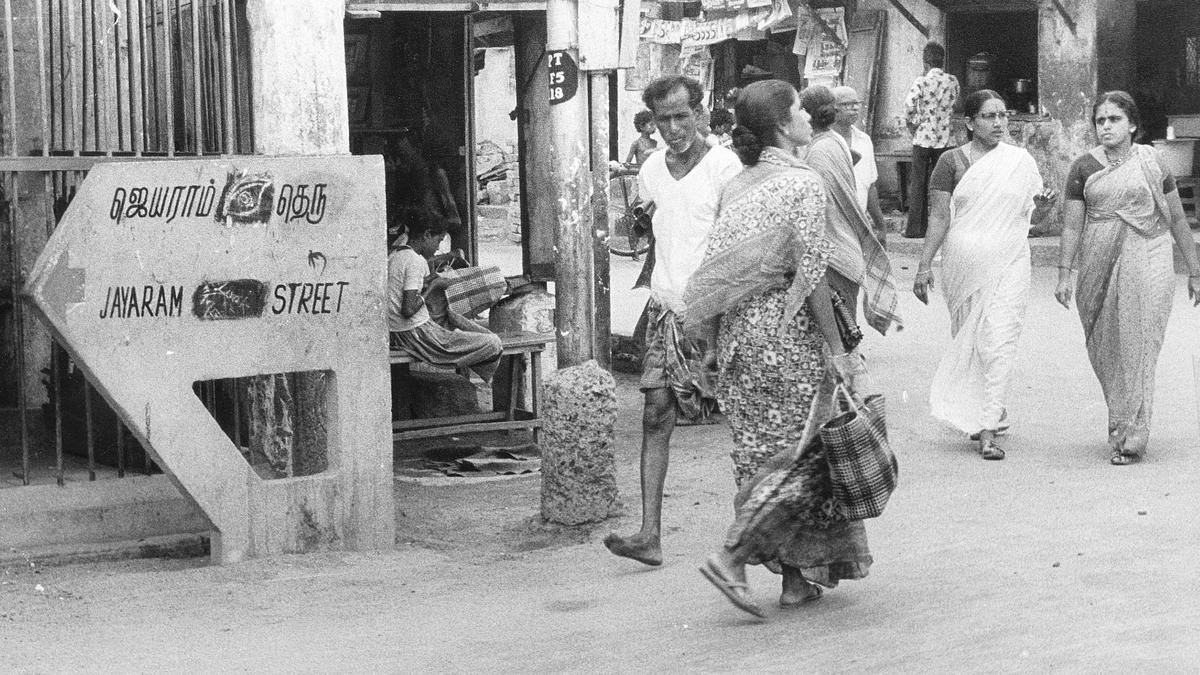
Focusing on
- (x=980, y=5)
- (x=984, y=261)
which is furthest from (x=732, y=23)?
(x=984, y=261)

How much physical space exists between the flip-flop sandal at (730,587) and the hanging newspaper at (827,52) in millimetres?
15645

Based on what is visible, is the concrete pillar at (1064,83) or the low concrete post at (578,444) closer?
the low concrete post at (578,444)

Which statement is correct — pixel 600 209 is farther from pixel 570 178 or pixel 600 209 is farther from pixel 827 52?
pixel 827 52

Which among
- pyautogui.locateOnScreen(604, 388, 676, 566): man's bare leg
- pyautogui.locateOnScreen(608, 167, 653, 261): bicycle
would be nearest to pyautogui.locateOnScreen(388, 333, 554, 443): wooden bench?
pyautogui.locateOnScreen(604, 388, 676, 566): man's bare leg

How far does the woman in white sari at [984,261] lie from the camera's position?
815 cm

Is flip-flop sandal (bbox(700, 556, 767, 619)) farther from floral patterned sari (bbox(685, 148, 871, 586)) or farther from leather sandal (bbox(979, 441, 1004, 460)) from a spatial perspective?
leather sandal (bbox(979, 441, 1004, 460))

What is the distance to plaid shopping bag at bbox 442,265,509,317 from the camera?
30.5 ft

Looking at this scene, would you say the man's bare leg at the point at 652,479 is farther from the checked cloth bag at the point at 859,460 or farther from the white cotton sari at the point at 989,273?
the white cotton sari at the point at 989,273

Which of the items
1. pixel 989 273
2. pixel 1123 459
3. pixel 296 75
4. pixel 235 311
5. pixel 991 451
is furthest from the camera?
pixel 989 273

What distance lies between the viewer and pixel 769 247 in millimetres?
5184

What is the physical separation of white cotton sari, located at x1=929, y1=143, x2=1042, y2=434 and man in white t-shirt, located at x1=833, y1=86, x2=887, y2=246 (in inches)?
43.8

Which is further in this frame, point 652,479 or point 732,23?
point 732,23

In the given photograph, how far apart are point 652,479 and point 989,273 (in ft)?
9.53

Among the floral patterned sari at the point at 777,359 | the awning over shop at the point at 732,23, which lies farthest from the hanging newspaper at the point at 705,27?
the floral patterned sari at the point at 777,359
